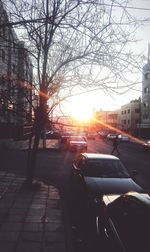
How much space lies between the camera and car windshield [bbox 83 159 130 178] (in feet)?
35.5

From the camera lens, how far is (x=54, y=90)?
13.2 m

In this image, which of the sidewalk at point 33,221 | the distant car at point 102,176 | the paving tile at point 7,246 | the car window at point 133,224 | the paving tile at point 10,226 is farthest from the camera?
the distant car at point 102,176

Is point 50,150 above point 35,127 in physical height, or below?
below

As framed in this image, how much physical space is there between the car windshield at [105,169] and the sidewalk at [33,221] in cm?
132

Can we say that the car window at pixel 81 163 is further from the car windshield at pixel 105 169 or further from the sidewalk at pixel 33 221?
the sidewalk at pixel 33 221

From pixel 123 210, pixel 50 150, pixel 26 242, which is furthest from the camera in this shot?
pixel 50 150

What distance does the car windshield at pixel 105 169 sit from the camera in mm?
10813

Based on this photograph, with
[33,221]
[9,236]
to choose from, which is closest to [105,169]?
[33,221]

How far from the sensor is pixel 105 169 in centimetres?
1117

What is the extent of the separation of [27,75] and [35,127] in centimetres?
198

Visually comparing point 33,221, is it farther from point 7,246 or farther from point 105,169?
point 105,169

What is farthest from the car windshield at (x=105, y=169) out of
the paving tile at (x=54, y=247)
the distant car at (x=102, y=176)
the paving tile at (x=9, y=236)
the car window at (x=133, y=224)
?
the car window at (x=133, y=224)

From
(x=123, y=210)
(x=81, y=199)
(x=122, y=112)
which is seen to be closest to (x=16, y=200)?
(x=81, y=199)

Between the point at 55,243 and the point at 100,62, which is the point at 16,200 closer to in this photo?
the point at 55,243
